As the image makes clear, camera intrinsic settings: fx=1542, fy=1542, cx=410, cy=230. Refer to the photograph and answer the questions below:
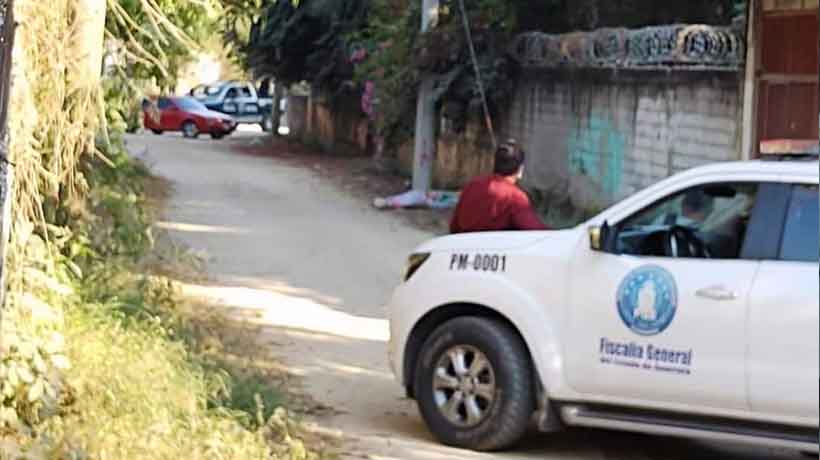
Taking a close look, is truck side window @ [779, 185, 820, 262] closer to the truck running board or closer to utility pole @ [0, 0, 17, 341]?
the truck running board

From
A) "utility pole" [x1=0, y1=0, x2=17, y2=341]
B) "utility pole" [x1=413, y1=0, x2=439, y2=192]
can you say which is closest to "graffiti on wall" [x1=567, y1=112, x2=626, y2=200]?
"utility pole" [x1=413, y1=0, x2=439, y2=192]

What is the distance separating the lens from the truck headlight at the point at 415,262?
29.5 ft

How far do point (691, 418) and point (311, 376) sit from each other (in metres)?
3.59

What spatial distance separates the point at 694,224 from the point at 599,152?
12.5 metres

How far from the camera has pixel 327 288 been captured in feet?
48.8

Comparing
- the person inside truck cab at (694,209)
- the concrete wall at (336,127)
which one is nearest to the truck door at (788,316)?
the person inside truck cab at (694,209)

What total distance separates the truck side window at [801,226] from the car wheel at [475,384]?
1598 mm

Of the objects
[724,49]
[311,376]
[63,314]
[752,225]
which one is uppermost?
[724,49]

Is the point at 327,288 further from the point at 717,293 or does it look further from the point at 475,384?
the point at 717,293

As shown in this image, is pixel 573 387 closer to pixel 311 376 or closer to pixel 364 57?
pixel 311 376

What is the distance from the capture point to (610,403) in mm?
8125

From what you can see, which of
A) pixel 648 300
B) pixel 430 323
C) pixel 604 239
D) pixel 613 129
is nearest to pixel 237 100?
pixel 613 129

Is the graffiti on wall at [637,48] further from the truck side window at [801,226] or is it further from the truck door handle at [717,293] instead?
the truck door handle at [717,293]

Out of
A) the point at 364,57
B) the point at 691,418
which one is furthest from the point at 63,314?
the point at 364,57
